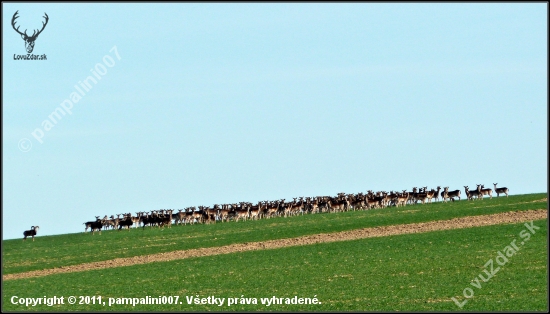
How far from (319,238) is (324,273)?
12434mm

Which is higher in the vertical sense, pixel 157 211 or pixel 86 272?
pixel 157 211

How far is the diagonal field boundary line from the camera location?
36.0 metres

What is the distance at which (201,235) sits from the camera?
47.6 metres

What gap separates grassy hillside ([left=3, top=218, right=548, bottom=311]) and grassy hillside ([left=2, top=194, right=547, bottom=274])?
5708 millimetres

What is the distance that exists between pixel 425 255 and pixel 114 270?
14.0 meters

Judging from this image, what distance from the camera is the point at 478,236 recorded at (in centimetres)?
3738

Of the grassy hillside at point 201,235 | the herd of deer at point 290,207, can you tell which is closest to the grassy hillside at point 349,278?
the grassy hillside at point 201,235

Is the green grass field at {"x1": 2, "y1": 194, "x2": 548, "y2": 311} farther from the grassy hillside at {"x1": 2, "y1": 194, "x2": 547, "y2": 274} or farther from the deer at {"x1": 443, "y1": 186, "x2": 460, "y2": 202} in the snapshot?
the deer at {"x1": 443, "y1": 186, "x2": 460, "y2": 202}

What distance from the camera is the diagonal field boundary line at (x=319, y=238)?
3597cm

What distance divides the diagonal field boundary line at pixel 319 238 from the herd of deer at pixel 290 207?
18.4 m

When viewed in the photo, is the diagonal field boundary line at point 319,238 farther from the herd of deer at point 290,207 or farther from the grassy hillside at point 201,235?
the herd of deer at point 290,207

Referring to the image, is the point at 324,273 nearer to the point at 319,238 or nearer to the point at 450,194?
the point at 319,238

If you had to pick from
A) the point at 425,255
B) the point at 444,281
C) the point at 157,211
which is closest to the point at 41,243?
the point at 157,211

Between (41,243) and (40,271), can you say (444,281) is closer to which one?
(40,271)
